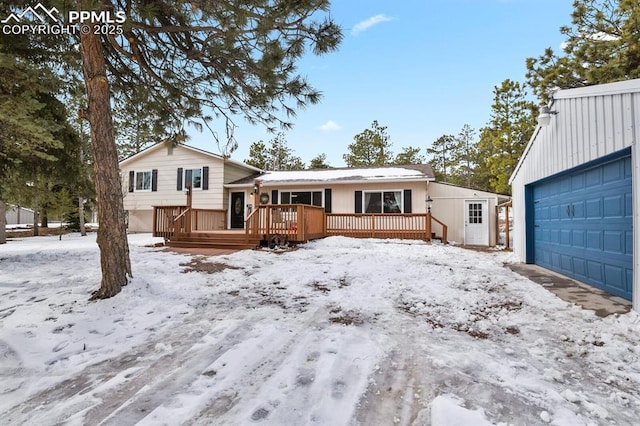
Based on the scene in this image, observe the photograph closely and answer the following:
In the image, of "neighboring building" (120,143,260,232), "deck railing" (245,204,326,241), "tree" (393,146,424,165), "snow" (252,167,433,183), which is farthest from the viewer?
"tree" (393,146,424,165)

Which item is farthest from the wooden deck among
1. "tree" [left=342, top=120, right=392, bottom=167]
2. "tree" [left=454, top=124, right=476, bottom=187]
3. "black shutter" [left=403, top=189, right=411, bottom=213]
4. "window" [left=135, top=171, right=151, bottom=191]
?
"tree" [left=454, top=124, right=476, bottom=187]

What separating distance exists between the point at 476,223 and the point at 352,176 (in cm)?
539

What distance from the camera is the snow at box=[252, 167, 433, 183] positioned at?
12820 millimetres

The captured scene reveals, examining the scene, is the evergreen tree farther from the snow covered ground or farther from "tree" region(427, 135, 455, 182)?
"tree" region(427, 135, 455, 182)

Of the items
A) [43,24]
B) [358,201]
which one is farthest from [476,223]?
[43,24]

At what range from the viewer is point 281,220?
9703mm

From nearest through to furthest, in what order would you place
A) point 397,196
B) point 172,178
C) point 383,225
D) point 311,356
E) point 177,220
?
point 311,356
point 177,220
point 383,225
point 397,196
point 172,178

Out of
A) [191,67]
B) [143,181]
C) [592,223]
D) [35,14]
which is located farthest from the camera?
[143,181]

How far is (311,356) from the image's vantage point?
7.81 ft

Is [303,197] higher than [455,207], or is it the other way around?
[303,197]

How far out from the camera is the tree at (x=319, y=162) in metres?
32.0

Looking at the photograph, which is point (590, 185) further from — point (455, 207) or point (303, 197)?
point (303, 197)

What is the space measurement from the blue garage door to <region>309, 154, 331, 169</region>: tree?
26.3 metres

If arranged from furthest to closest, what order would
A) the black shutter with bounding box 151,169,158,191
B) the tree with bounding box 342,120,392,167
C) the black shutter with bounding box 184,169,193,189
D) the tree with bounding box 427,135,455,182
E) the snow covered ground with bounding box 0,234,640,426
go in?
the tree with bounding box 427,135,455,182
the tree with bounding box 342,120,392,167
the black shutter with bounding box 151,169,158,191
the black shutter with bounding box 184,169,193,189
the snow covered ground with bounding box 0,234,640,426
